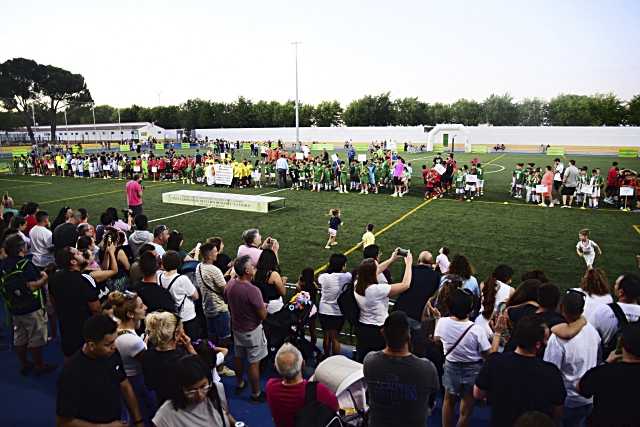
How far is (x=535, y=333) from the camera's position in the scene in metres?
3.29

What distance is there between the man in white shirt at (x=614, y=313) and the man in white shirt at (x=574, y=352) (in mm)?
682

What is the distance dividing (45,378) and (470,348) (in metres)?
5.54

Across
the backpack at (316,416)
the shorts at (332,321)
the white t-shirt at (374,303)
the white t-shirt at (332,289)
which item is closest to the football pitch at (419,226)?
the shorts at (332,321)

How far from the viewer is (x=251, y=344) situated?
5391mm

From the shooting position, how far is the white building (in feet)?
271

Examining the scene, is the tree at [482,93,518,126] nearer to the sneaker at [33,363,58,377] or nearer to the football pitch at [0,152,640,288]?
the football pitch at [0,152,640,288]

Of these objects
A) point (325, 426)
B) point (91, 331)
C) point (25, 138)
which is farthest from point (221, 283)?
point (25, 138)

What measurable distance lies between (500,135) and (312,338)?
5799cm

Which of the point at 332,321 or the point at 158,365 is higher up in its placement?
the point at 158,365

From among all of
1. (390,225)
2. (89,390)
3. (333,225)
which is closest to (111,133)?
(390,225)

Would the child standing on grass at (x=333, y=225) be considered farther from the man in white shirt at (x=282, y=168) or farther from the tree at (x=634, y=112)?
the tree at (x=634, y=112)

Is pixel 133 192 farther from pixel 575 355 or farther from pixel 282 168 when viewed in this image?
pixel 575 355

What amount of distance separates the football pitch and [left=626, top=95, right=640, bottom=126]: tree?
55615 millimetres

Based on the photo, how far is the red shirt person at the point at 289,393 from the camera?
3.12 meters
